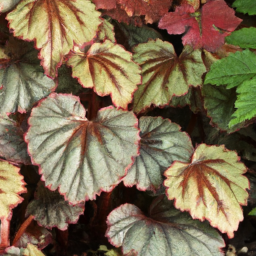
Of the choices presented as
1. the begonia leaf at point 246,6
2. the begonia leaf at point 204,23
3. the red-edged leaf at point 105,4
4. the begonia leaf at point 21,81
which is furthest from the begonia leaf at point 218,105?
the begonia leaf at point 21,81

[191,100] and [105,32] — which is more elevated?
[105,32]

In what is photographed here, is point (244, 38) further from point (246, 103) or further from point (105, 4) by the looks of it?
point (105, 4)

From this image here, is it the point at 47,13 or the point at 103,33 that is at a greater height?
the point at 47,13

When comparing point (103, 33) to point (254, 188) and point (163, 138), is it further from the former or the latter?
point (254, 188)

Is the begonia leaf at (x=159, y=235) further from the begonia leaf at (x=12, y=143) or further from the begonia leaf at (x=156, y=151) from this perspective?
the begonia leaf at (x=12, y=143)

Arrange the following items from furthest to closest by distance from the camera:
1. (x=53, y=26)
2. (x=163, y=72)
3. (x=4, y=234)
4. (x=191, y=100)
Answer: (x=191, y=100) → (x=163, y=72) → (x=4, y=234) → (x=53, y=26)

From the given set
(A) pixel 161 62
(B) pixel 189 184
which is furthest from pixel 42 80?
(B) pixel 189 184

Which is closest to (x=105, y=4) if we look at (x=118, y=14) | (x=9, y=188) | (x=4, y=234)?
(x=118, y=14)
